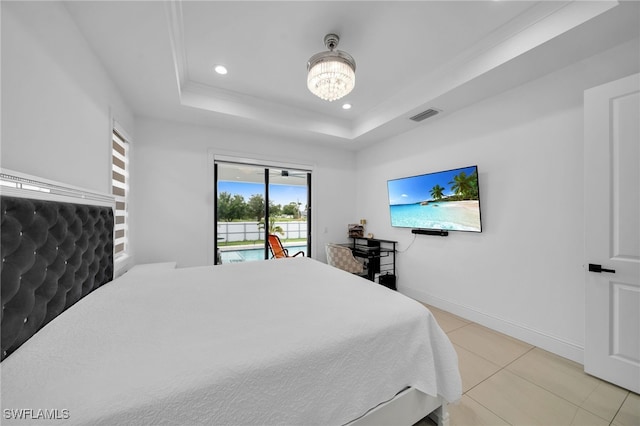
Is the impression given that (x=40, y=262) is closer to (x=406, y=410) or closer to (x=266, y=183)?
(x=406, y=410)

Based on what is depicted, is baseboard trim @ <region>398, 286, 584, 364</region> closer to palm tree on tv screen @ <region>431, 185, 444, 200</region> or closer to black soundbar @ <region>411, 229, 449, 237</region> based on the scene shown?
black soundbar @ <region>411, 229, 449, 237</region>

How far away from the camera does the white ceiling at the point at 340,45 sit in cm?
174

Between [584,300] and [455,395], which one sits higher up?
[584,300]

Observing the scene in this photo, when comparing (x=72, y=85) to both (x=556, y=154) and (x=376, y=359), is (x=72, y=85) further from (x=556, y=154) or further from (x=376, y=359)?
(x=556, y=154)

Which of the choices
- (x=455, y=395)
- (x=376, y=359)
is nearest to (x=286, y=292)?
(x=376, y=359)

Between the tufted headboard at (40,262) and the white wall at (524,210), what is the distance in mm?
3635

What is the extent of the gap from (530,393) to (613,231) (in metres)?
1.37

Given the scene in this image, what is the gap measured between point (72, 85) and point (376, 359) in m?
2.62

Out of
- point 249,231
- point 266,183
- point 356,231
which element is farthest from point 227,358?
point 356,231

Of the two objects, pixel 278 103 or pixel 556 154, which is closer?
pixel 556 154

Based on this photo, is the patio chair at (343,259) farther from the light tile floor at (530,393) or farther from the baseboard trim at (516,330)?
the light tile floor at (530,393)

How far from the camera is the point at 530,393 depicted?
1.71 metres

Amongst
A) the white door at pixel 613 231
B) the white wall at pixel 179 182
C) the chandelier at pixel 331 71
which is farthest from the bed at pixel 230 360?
the chandelier at pixel 331 71

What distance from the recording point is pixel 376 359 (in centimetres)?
116
